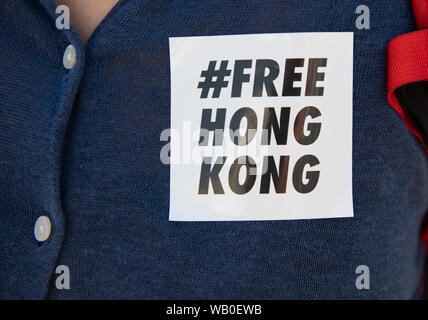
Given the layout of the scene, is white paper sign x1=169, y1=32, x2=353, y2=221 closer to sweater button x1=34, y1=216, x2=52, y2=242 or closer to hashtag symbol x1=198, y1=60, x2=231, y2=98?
hashtag symbol x1=198, y1=60, x2=231, y2=98

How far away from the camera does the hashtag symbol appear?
65cm

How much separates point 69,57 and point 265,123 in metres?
0.29

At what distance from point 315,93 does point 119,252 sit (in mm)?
366

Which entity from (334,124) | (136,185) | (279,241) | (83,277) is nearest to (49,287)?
(83,277)

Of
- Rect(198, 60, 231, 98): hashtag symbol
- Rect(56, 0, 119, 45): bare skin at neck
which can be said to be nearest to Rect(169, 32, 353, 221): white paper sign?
Rect(198, 60, 231, 98): hashtag symbol

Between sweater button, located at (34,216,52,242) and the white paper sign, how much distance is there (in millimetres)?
201

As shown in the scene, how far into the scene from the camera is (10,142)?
67 cm

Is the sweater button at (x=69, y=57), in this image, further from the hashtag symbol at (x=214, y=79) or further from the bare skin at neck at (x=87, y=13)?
the hashtag symbol at (x=214, y=79)

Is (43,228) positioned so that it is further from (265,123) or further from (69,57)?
(265,123)

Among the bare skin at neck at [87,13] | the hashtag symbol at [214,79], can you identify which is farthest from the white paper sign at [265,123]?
the bare skin at neck at [87,13]

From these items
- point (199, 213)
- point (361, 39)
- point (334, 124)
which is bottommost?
point (199, 213)

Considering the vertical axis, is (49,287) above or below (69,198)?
below

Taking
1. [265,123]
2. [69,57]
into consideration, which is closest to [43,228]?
[69,57]
